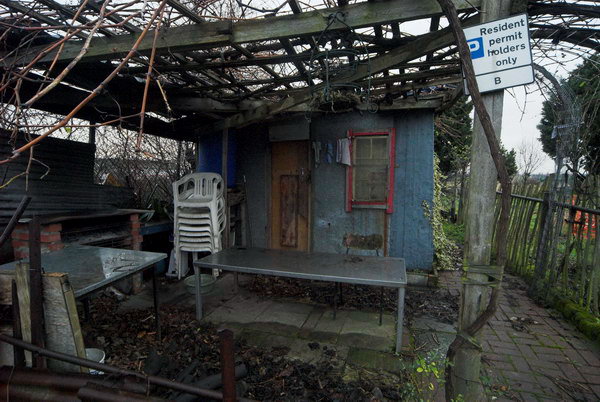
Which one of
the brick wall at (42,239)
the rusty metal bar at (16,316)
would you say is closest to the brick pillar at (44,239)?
the brick wall at (42,239)

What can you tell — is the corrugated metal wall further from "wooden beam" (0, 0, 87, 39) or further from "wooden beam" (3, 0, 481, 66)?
"wooden beam" (3, 0, 481, 66)

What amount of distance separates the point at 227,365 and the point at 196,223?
151 inches

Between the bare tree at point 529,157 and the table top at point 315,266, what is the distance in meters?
16.6

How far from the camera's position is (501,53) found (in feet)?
5.45

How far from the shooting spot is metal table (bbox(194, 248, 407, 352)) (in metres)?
3.14

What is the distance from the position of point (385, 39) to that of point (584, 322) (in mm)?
3894

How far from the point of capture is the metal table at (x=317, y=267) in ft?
10.3

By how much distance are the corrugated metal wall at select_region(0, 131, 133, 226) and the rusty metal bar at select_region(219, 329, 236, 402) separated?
3.82m

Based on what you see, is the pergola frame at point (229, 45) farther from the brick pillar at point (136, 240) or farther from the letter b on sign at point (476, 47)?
the brick pillar at point (136, 240)

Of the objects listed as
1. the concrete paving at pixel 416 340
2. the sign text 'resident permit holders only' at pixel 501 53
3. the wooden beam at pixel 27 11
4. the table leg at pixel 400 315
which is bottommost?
the concrete paving at pixel 416 340

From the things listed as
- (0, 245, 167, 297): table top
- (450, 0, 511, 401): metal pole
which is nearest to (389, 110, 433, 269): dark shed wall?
(450, 0, 511, 401): metal pole

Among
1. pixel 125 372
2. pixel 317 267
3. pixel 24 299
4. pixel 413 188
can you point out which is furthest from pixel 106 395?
pixel 413 188

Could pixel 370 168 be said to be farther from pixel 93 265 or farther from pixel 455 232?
pixel 455 232

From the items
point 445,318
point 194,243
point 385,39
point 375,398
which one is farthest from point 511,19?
point 194,243
